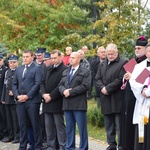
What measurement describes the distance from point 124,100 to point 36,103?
2.21 m

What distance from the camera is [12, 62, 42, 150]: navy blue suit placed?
9.02 m

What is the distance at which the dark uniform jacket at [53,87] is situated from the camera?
8703 mm

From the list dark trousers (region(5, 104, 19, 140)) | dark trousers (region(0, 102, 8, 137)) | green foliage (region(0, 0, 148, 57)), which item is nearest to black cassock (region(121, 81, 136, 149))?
dark trousers (region(5, 104, 19, 140))

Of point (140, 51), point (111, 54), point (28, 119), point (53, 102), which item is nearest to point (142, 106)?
point (140, 51)

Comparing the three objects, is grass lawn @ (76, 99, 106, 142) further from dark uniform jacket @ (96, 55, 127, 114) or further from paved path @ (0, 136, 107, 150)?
dark uniform jacket @ (96, 55, 127, 114)

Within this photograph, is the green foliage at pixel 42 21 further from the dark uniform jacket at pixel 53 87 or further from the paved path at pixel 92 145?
the dark uniform jacket at pixel 53 87

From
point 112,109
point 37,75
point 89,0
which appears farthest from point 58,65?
point 89,0

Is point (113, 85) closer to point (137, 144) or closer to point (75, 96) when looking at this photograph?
point (75, 96)

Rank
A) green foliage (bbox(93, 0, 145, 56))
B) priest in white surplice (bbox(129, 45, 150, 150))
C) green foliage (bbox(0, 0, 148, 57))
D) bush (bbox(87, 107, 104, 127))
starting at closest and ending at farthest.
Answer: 1. priest in white surplice (bbox(129, 45, 150, 150))
2. bush (bbox(87, 107, 104, 127))
3. green foliage (bbox(93, 0, 145, 56))
4. green foliage (bbox(0, 0, 148, 57))

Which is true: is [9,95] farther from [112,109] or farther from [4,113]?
[112,109]

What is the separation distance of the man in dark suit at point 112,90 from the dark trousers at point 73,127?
1.68 ft

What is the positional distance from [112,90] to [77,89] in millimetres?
741

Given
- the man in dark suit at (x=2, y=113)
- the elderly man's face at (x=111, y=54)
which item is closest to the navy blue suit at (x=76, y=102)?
the elderly man's face at (x=111, y=54)

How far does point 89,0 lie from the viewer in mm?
23078
